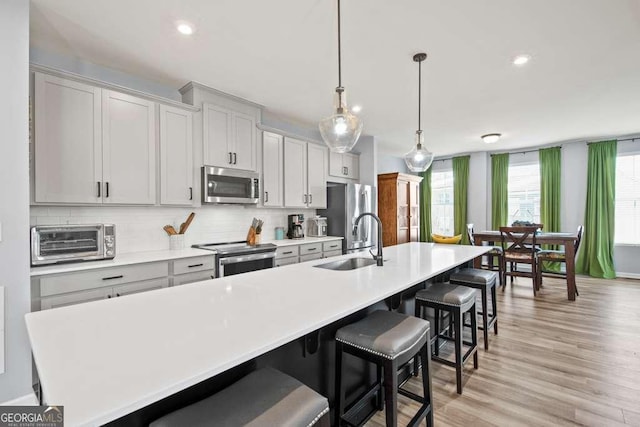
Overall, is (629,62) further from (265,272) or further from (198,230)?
(198,230)

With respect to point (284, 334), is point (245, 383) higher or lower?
lower

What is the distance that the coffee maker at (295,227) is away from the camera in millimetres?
4406

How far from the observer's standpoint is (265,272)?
1906 millimetres

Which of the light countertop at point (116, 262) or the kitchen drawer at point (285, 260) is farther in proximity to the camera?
the kitchen drawer at point (285, 260)

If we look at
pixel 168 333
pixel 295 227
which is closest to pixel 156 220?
pixel 295 227

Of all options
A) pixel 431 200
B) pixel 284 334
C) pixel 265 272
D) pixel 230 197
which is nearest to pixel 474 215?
pixel 431 200

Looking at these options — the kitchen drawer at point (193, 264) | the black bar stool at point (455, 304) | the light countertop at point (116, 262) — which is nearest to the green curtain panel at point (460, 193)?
the black bar stool at point (455, 304)

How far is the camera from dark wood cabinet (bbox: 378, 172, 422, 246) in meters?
5.68

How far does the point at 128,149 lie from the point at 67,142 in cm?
43

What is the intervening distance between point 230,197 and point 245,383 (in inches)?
105

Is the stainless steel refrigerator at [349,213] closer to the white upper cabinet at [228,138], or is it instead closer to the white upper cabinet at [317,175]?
the white upper cabinet at [317,175]

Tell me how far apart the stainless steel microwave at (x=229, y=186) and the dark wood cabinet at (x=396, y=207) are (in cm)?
288

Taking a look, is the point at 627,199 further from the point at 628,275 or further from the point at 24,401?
the point at 24,401

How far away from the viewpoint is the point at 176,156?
10.00ft
